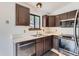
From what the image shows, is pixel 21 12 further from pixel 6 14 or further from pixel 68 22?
pixel 68 22

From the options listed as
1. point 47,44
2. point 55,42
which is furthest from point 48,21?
point 47,44

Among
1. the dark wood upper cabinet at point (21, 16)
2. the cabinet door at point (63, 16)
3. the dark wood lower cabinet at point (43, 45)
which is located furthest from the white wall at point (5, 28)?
the cabinet door at point (63, 16)

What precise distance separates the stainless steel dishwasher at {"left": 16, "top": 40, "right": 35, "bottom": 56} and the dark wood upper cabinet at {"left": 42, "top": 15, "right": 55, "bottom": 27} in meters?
2.05

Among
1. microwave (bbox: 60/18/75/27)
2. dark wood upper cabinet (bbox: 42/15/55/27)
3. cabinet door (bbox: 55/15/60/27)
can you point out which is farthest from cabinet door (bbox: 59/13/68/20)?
dark wood upper cabinet (bbox: 42/15/55/27)

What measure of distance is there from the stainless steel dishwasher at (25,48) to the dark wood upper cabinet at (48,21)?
2.05 m

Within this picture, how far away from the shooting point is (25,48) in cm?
264

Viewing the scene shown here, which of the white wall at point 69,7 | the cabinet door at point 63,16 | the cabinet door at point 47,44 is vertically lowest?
the cabinet door at point 47,44

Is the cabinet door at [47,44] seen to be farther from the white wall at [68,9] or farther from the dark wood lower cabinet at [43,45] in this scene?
the white wall at [68,9]

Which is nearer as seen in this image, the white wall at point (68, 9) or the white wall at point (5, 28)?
the white wall at point (5, 28)

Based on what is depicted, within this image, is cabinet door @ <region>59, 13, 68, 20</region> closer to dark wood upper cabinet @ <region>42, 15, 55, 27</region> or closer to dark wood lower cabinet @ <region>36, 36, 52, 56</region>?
dark wood upper cabinet @ <region>42, 15, 55, 27</region>

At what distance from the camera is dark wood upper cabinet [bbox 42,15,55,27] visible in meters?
4.89

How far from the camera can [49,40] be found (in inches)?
169

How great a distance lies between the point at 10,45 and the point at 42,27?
2.84 metres

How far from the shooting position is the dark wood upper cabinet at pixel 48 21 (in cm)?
489
